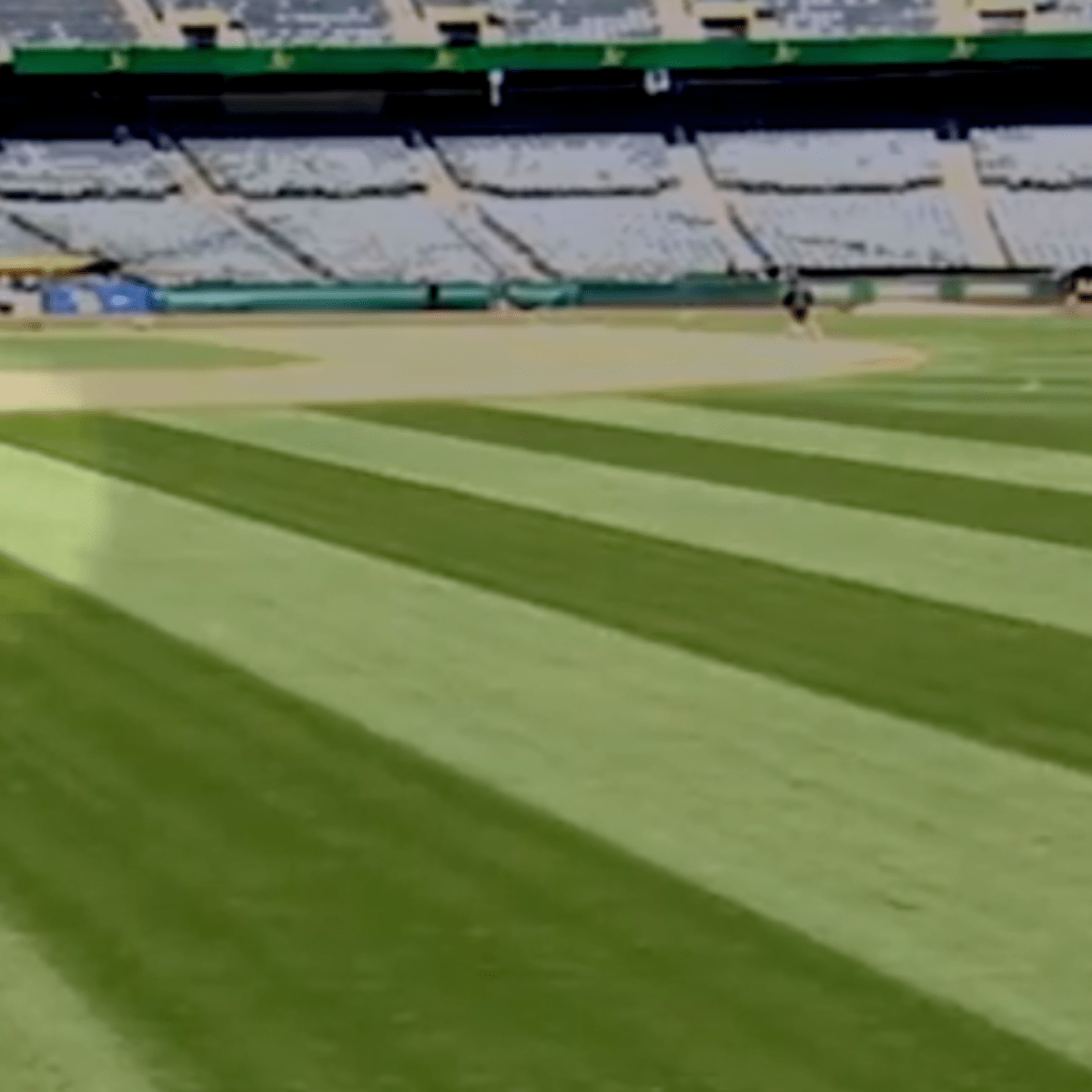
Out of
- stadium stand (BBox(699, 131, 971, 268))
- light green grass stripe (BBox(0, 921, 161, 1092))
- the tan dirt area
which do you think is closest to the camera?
light green grass stripe (BBox(0, 921, 161, 1092))

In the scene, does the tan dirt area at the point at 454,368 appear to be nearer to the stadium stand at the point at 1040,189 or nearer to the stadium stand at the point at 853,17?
the stadium stand at the point at 1040,189

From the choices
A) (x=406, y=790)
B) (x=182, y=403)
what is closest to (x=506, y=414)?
(x=182, y=403)

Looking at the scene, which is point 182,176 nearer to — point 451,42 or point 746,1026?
point 451,42

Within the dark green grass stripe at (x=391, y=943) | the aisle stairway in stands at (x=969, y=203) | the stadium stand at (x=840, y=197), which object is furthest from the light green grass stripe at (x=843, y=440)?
the aisle stairway in stands at (x=969, y=203)

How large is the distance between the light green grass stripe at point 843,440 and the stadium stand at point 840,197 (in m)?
36.9

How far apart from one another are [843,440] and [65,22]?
46.4 metres

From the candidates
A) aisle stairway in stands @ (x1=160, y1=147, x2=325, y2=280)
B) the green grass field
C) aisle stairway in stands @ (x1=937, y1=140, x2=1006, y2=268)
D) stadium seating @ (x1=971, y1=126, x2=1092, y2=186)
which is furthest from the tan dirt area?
stadium seating @ (x1=971, y1=126, x2=1092, y2=186)

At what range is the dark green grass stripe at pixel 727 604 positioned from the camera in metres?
9.03

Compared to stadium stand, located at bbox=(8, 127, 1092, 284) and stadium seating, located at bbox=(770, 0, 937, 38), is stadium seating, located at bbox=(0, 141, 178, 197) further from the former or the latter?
stadium seating, located at bbox=(770, 0, 937, 38)

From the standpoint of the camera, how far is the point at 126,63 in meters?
59.2

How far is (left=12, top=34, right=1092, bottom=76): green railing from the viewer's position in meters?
→ 60.4

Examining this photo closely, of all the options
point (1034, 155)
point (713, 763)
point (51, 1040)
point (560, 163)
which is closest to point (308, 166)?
point (560, 163)

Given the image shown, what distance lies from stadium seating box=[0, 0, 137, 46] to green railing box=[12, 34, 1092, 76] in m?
1.79

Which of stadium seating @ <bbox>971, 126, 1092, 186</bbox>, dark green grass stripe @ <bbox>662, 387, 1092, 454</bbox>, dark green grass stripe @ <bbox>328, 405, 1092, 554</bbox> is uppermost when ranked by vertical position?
dark green grass stripe @ <bbox>328, 405, 1092, 554</bbox>
